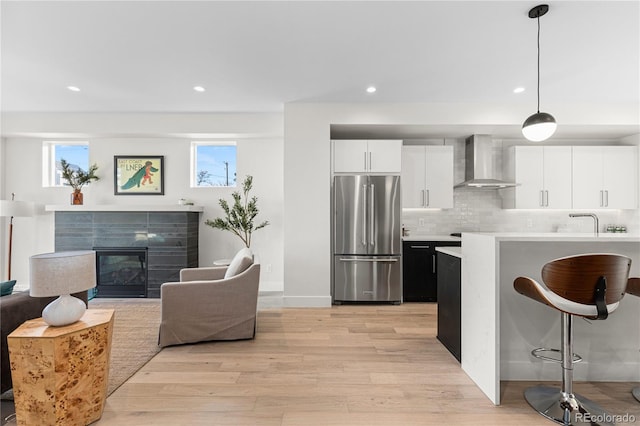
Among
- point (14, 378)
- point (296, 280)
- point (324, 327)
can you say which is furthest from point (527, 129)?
point (14, 378)

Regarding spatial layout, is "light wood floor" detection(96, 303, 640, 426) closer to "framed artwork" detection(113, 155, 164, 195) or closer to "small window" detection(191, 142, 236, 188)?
"small window" detection(191, 142, 236, 188)

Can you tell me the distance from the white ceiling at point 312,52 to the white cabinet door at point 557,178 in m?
0.77

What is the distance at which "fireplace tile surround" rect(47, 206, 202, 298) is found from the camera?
4676mm

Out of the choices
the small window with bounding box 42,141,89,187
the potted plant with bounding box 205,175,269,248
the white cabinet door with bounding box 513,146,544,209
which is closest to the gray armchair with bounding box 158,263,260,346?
the potted plant with bounding box 205,175,269,248

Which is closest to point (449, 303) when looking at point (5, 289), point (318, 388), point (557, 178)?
point (318, 388)

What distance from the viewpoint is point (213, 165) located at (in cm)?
528

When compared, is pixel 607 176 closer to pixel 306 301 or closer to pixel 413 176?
pixel 413 176

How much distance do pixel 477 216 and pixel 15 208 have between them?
6.33 metres

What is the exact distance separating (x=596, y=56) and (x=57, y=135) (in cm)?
681

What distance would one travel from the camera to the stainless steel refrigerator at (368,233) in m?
4.22

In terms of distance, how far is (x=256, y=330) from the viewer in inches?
129

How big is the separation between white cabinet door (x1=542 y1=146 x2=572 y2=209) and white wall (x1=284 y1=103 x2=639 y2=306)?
51cm

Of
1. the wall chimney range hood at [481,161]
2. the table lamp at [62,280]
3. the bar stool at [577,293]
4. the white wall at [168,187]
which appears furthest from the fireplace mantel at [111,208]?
the bar stool at [577,293]

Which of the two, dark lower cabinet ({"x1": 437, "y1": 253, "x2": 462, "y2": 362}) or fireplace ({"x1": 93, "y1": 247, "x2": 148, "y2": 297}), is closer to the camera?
dark lower cabinet ({"x1": 437, "y1": 253, "x2": 462, "y2": 362})
